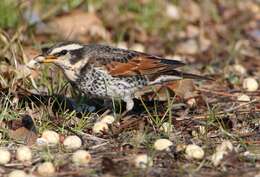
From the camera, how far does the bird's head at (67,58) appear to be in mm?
7965

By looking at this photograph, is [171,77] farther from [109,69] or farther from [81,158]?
[81,158]

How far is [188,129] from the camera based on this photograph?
774 cm

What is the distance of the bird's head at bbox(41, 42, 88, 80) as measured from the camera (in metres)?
7.96

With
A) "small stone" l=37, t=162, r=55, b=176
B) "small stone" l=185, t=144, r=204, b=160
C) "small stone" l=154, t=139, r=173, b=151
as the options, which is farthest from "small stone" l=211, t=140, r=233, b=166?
"small stone" l=37, t=162, r=55, b=176

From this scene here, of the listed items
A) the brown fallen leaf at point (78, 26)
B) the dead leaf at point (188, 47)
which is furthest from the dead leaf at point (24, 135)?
the dead leaf at point (188, 47)

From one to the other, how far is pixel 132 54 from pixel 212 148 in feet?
5.99

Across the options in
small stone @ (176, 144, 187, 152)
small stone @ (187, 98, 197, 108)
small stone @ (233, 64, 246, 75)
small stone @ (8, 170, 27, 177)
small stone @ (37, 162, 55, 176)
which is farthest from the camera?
small stone @ (233, 64, 246, 75)

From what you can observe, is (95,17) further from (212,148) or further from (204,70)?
(212,148)

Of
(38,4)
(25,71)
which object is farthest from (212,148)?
(38,4)

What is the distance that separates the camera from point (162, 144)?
6859 mm

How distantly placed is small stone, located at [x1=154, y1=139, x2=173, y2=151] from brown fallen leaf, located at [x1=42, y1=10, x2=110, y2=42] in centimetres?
465

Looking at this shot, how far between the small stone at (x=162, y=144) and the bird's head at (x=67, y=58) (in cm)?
146

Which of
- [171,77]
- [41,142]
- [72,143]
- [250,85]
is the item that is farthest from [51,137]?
[250,85]

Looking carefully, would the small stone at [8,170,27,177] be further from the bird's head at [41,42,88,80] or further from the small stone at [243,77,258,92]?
the small stone at [243,77,258,92]
